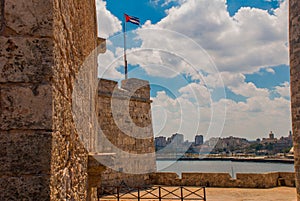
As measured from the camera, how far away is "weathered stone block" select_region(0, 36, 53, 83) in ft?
6.26

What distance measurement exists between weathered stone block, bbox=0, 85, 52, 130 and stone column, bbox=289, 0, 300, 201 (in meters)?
7.17

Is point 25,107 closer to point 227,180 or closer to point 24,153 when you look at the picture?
point 24,153

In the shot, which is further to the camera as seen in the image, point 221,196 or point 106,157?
point 221,196

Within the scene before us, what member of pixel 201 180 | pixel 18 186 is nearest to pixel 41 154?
pixel 18 186

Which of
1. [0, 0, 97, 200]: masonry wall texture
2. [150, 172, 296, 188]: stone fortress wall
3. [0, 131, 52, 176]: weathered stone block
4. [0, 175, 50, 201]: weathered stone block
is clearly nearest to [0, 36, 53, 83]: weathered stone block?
[0, 0, 97, 200]: masonry wall texture

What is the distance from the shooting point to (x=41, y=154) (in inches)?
73.5

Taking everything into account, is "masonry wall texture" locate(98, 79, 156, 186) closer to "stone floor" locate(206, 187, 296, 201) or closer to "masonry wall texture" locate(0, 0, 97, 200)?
"stone floor" locate(206, 187, 296, 201)

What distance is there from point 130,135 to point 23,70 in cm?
1105

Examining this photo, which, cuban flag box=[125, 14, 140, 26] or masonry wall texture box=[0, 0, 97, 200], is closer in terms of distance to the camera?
masonry wall texture box=[0, 0, 97, 200]

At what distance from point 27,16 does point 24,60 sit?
273 millimetres

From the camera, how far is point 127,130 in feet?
41.6

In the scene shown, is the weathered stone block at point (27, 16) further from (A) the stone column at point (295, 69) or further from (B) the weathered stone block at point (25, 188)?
(A) the stone column at point (295, 69)

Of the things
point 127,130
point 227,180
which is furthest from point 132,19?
point 227,180

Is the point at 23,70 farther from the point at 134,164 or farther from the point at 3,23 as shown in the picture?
the point at 134,164
